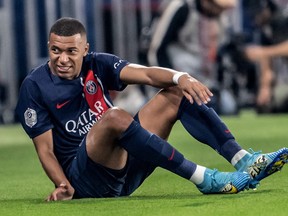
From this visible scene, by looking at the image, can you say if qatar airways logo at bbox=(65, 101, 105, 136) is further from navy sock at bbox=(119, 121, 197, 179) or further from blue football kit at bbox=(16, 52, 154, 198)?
navy sock at bbox=(119, 121, 197, 179)

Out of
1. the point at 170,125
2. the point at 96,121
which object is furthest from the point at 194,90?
the point at 96,121

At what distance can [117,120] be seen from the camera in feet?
20.9

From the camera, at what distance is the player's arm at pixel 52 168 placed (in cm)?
668

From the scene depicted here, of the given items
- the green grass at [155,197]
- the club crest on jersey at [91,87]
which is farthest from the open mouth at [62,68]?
the green grass at [155,197]

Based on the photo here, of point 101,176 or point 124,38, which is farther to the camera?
point 124,38

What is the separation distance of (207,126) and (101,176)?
0.72 meters

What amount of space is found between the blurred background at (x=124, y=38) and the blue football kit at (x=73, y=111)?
10.9 meters

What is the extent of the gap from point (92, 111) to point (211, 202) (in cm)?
97

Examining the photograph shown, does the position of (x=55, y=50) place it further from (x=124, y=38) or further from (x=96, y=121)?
(x=124, y=38)

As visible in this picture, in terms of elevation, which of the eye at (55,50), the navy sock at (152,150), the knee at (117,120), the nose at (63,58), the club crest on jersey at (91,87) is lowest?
the navy sock at (152,150)

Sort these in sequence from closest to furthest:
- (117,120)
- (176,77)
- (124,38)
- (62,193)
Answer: (117,120)
(176,77)
(62,193)
(124,38)

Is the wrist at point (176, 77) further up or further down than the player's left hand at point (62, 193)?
further up

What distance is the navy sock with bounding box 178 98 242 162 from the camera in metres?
6.77

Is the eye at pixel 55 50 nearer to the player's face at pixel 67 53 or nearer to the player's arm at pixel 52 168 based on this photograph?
the player's face at pixel 67 53
